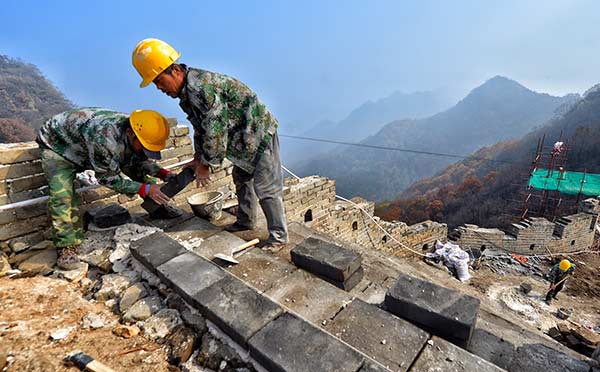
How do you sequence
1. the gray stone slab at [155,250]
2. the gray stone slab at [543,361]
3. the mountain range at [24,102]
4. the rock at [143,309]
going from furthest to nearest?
1. the mountain range at [24,102]
2. the gray stone slab at [155,250]
3. the rock at [143,309]
4. the gray stone slab at [543,361]

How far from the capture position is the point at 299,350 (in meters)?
1.58

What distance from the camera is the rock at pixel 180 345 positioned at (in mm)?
1761

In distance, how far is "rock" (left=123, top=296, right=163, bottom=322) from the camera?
205 centimetres

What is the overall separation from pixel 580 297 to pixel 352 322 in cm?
919

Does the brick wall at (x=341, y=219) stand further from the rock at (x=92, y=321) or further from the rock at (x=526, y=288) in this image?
the rock at (x=92, y=321)

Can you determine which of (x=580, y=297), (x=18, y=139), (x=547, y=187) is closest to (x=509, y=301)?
(x=580, y=297)

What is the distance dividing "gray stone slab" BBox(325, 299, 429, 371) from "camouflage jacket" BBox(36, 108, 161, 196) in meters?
2.25

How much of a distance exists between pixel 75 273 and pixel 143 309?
92 centimetres

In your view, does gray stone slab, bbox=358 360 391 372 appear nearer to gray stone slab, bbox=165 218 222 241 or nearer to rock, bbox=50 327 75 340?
rock, bbox=50 327 75 340

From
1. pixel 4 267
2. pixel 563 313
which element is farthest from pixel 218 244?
pixel 563 313

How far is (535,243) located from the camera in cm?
1028

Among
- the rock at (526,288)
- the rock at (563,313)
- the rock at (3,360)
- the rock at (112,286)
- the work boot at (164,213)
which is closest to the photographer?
the rock at (3,360)

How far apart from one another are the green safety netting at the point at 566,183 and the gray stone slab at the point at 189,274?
16847mm

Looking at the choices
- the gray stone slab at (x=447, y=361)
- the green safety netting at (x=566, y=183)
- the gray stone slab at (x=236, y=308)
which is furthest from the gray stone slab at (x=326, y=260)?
the green safety netting at (x=566, y=183)
